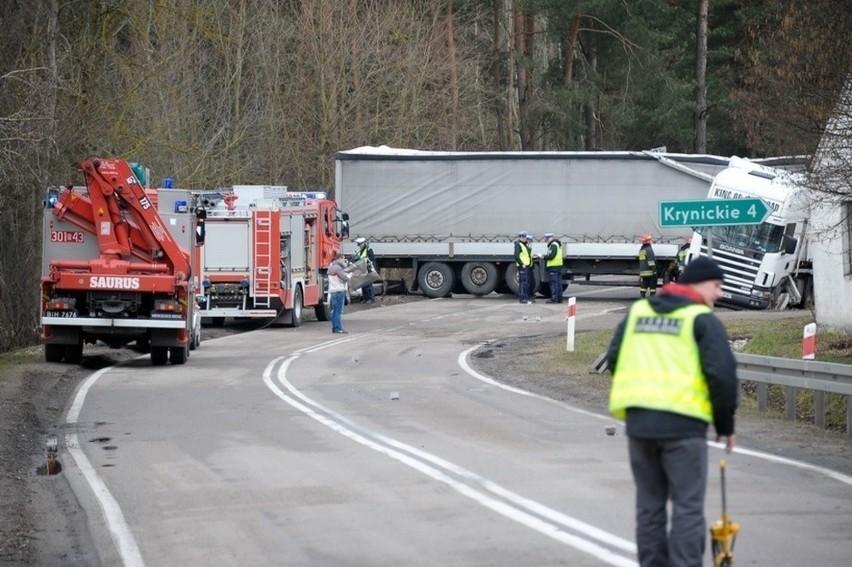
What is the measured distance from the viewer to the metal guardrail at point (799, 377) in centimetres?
1417

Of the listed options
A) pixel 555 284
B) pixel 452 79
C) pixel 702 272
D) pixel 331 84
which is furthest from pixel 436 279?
pixel 702 272

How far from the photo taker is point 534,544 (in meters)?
8.58

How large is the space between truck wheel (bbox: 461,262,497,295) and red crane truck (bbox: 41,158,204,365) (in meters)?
19.1

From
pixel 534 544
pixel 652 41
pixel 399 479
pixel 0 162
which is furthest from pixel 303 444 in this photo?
pixel 652 41

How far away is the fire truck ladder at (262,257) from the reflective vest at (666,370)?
78.9 feet

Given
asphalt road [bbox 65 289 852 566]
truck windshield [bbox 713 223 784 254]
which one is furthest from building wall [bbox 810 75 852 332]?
truck windshield [bbox 713 223 784 254]

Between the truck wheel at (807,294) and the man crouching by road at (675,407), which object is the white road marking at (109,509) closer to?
the man crouching by road at (675,407)

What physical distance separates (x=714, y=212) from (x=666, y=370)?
39.1ft

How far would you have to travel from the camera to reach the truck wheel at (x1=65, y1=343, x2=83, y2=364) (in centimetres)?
2278

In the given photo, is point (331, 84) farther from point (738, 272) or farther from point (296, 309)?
point (738, 272)

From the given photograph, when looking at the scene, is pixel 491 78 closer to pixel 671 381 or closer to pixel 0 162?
pixel 0 162

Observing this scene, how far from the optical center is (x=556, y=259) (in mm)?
38500

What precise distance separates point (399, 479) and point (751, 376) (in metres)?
6.63

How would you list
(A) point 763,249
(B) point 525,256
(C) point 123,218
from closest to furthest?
(C) point 123,218 → (A) point 763,249 → (B) point 525,256
